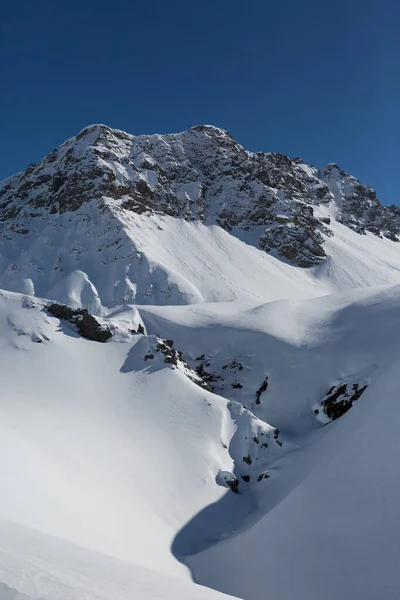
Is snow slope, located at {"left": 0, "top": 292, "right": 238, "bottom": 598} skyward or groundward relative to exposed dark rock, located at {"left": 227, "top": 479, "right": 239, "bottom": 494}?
skyward

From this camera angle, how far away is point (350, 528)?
8.97 meters

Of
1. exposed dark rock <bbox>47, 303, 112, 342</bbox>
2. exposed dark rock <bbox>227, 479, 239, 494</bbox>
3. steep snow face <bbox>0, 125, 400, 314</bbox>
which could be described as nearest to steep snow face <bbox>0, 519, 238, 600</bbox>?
exposed dark rock <bbox>227, 479, 239, 494</bbox>

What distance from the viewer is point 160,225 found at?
72.8 meters

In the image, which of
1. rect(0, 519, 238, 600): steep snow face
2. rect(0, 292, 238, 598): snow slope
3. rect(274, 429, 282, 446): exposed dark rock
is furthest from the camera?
rect(274, 429, 282, 446): exposed dark rock

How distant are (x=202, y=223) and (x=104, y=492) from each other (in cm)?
6507

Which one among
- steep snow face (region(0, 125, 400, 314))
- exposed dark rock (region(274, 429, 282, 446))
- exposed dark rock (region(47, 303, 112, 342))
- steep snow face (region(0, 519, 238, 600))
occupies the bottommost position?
exposed dark rock (region(274, 429, 282, 446))

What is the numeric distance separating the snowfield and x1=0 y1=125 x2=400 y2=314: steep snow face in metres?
0.45

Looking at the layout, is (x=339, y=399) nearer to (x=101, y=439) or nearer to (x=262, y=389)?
(x=262, y=389)

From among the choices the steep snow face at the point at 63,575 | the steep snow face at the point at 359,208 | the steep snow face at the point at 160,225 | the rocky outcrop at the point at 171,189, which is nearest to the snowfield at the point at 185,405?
the steep snow face at the point at 63,575

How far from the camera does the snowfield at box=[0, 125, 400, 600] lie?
28.9 feet

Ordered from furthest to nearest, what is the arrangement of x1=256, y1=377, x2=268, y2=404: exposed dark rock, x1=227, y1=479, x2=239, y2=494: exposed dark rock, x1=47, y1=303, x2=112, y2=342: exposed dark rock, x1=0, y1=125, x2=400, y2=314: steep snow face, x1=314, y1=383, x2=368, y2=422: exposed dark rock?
x1=0, y1=125, x2=400, y2=314: steep snow face → x1=256, y1=377, x2=268, y2=404: exposed dark rock → x1=47, y1=303, x2=112, y2=342: exposed dark rock → x1=314, y1=383, x2=368, y2=422: exposed dark rock → x1=227, y1=479, x2=239, y2=494: exposed dark rock

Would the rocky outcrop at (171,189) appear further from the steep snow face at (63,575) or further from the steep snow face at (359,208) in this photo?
the steep snow face at (63,575)

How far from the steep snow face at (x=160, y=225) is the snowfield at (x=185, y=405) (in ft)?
1.47

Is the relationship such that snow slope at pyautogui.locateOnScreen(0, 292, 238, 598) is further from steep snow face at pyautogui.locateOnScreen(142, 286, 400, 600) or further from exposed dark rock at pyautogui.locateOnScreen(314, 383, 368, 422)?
exposed dark rock at pyautogui.locateOnScreen(314, 383, 368, 422)
